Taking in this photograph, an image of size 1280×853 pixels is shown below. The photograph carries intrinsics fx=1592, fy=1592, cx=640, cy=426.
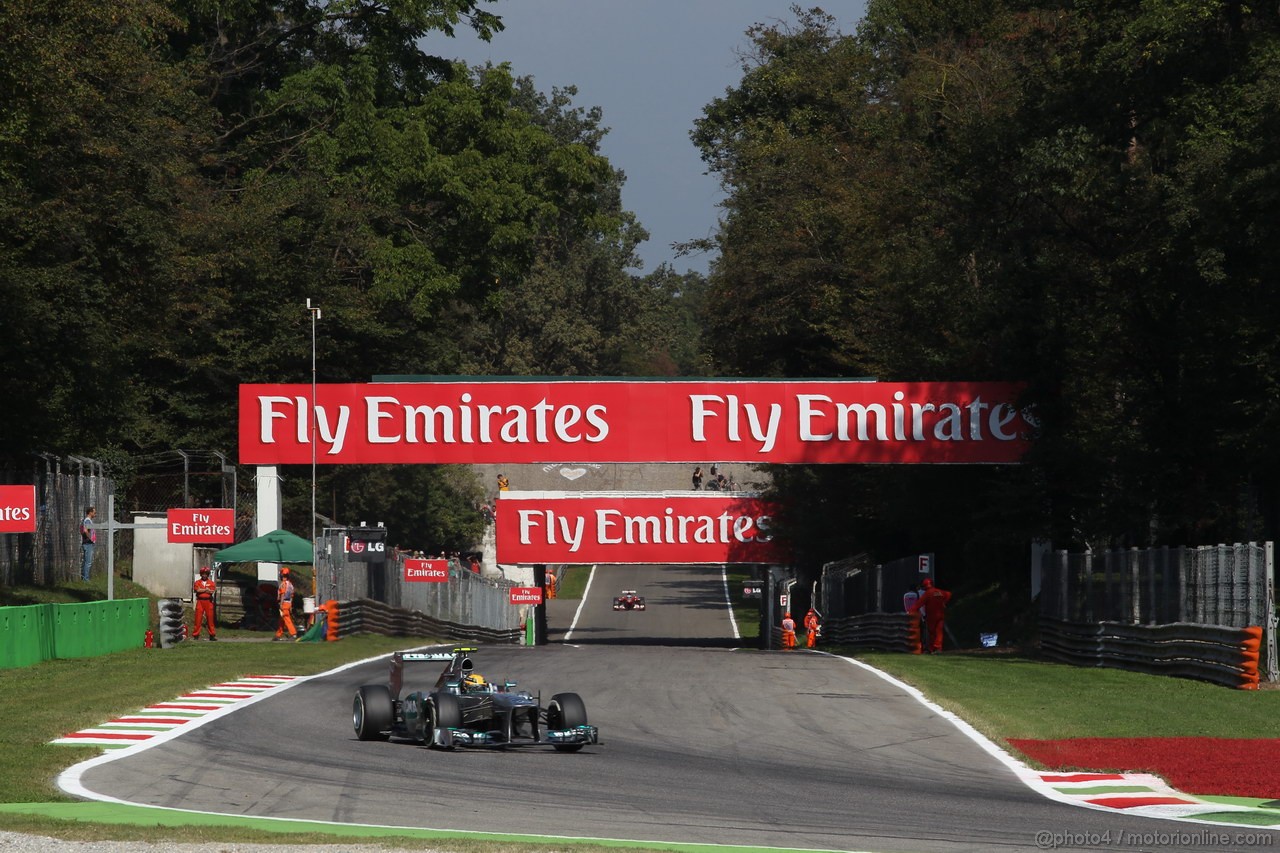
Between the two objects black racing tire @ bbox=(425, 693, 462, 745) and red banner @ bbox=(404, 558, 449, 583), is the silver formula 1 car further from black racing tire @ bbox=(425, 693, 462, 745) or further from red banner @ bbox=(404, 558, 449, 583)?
red banner @ bbox=(404, 558, 449, 583)

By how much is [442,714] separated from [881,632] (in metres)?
27.1

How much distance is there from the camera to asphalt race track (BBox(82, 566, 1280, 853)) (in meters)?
11.4

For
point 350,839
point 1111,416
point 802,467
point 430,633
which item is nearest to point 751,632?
point 802,467

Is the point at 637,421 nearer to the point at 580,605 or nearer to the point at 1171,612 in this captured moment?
the point at 1171,612

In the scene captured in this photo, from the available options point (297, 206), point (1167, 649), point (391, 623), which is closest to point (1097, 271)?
point (1167, 649)

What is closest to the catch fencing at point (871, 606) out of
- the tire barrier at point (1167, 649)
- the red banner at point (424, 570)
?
the tire barrier at point (1167, 649)

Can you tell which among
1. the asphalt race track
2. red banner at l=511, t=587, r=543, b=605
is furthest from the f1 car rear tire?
red banner at l=511, t=587, r=543, b=605

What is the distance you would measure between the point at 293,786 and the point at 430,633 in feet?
108

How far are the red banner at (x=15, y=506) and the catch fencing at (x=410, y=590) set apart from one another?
1158cm

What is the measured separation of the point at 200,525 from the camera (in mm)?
32031

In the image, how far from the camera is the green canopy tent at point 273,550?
38.9m

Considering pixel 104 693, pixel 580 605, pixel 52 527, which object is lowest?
pixel 580 605

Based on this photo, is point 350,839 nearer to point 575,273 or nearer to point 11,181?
point 11,181

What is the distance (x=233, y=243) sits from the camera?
173 ft
